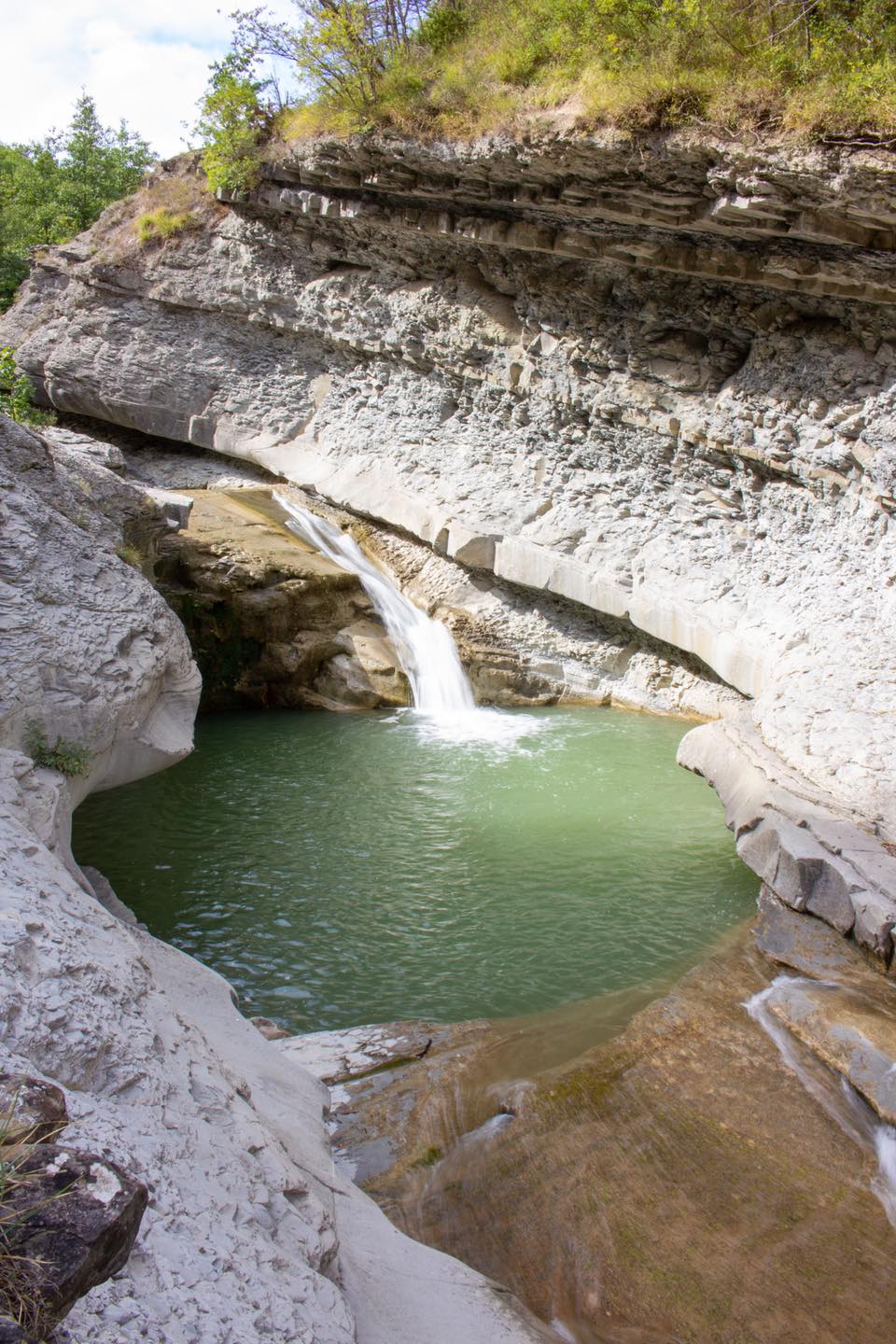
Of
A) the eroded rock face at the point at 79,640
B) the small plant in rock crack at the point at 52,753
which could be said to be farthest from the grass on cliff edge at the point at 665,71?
the small plant in rock crack at the point at 52,753

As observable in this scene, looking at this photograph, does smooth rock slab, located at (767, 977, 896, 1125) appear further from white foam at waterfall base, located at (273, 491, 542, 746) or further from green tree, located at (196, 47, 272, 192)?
green tree, located at (196, 47, 272, 192)

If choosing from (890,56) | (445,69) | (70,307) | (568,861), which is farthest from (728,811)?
(70,307)

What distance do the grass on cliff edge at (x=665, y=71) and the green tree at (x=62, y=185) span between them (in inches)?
475

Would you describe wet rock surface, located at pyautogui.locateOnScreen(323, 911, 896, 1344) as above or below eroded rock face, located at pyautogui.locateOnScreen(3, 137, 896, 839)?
below

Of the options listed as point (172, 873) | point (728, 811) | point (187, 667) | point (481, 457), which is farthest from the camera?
point (481, 457)

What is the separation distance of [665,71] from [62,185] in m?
18.4

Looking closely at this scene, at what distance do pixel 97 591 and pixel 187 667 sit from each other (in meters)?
0.90

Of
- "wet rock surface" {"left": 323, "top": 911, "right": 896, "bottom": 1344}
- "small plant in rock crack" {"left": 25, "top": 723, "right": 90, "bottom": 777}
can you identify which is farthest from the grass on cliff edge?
"small plant in rock crack" {"left": 25, "top": 723, "right": 90, "bottom": 777}

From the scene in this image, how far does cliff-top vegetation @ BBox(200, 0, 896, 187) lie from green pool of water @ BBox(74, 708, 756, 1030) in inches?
270

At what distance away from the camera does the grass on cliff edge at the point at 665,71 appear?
28.7 feet

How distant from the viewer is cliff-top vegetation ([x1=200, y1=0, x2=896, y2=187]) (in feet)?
29.3

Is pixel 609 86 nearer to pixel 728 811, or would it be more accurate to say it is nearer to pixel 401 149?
pixel 401 149

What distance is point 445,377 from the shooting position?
15.2m

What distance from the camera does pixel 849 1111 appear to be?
476 centimetres
